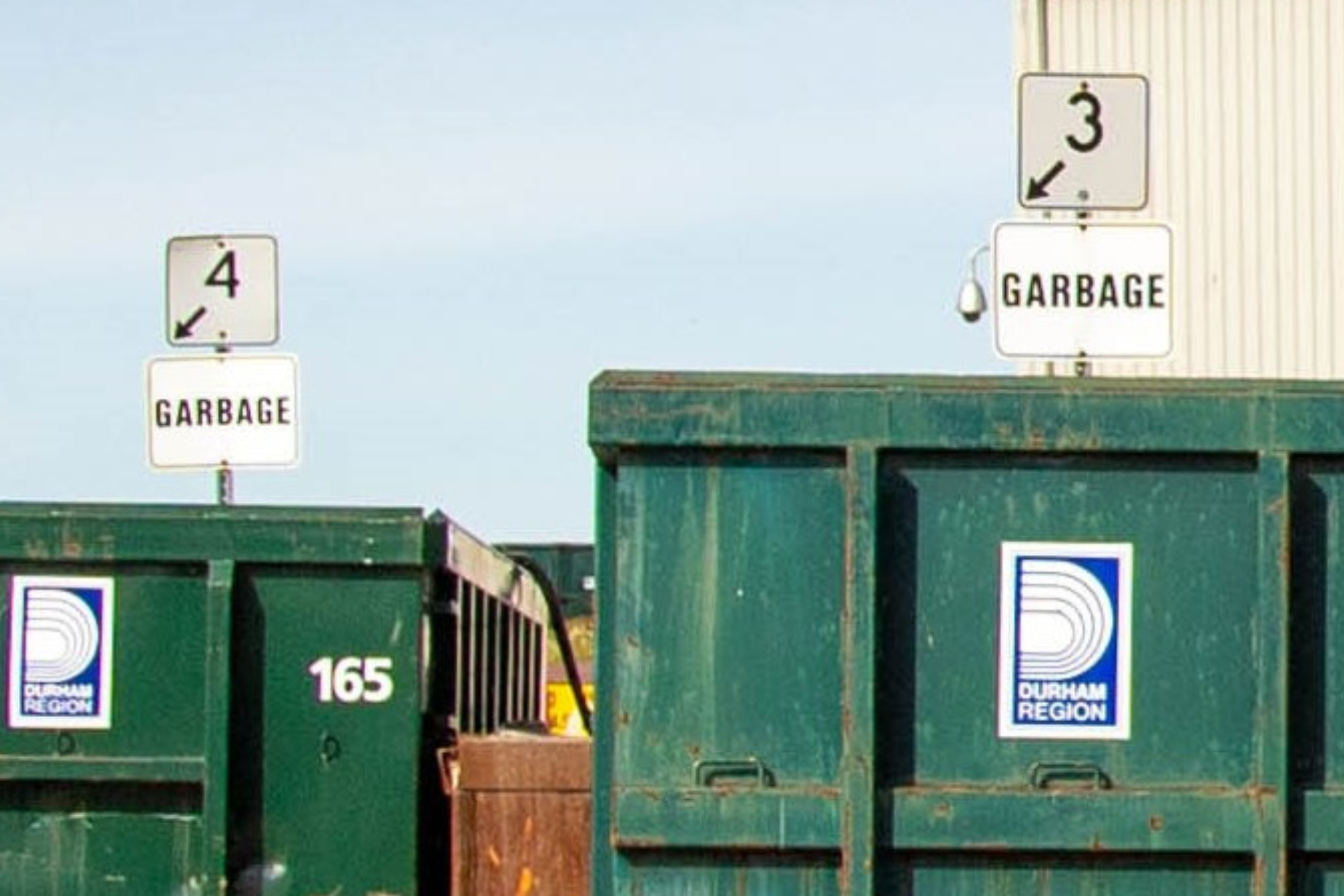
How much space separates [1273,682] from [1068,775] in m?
0.45

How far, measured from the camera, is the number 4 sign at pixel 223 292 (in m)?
13.9

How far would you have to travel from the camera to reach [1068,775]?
7215 millimetres

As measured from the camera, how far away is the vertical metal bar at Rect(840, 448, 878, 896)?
23.5 feet

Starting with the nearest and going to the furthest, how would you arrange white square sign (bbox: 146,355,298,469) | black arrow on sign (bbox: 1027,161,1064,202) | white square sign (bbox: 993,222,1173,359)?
white square sign (bbox: 993,222,1173,359)
black arrow on sign (bbox: 1027,161,1064,202)
white square sign (bbox: 146,355,298,469)

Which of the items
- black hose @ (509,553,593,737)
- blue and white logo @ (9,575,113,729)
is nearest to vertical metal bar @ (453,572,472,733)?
blue and white logo @ (9,575,113,729)

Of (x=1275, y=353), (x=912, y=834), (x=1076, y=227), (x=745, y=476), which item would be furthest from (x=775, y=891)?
(x=1275, y=353)

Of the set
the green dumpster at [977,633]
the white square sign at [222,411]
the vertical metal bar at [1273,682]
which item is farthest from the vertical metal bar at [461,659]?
the white square sign at [222,411]

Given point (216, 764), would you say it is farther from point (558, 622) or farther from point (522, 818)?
point (558, 622)

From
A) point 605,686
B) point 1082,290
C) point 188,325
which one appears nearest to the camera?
point 605,686

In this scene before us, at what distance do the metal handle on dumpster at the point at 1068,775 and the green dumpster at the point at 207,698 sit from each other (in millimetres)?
1725

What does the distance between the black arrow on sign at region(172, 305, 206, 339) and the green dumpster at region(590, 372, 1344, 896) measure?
6.92m

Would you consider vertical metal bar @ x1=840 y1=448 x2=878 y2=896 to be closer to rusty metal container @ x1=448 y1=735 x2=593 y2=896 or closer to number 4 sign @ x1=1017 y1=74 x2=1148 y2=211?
rusty metal container @ x1=448 y1=735 x2=593 y2=896

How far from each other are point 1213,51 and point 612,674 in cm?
1725

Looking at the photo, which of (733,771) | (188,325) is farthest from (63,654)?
(188,325)
